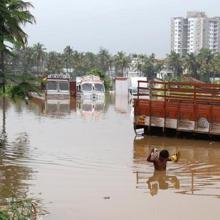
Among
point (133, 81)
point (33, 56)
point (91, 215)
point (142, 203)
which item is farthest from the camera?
point (33, 56)

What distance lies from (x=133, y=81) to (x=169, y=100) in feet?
149

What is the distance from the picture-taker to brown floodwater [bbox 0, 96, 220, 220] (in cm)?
998

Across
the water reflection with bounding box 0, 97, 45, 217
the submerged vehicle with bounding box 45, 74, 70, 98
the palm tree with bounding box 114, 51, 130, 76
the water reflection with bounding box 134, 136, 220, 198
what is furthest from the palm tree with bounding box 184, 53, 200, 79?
the water reflection with bounding box 0, 97, 45, 217

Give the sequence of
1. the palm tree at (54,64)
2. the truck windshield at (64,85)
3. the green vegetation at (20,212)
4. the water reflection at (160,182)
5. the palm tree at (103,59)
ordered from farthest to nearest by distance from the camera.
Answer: the palm tree at (103,59) < the palm tree at (54,64) < the truck windshield at (64,85) < the water reflection at (160,182) < the green vegetation at (20,212)

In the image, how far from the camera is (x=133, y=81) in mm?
66875

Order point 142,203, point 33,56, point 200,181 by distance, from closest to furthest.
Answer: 1. point 142,203
2. point 200,181
3. point 33,56

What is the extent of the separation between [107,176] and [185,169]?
7.76ft

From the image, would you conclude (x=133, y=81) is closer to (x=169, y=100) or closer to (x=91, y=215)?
(x=169, y=100)

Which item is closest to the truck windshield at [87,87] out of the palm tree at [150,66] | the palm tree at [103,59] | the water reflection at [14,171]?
the water reflection at [14,171]

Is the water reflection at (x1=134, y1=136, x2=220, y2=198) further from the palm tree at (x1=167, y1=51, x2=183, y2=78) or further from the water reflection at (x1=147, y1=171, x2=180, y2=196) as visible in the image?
the palm tree at (x1=167, y1=51, x2=183, y2=78)

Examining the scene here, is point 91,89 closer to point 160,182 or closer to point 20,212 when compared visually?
point 160,182

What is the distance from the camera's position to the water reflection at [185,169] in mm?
11938

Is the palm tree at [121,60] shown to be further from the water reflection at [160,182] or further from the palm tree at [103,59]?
the water reflection at [160,182]

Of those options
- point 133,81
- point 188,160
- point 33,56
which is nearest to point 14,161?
point 188,160
